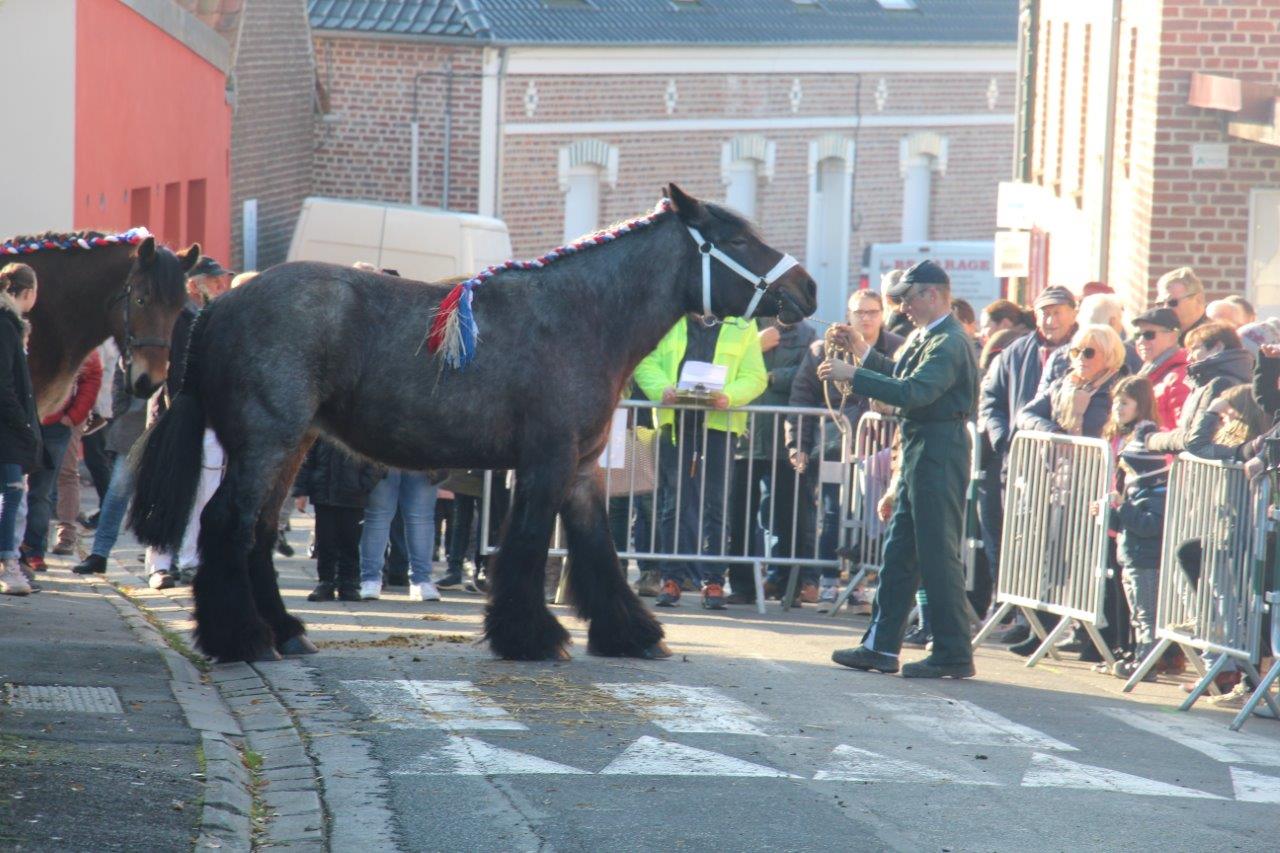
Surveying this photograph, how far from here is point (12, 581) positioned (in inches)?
453

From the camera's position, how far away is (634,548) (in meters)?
12.9

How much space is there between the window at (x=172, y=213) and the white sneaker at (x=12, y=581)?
11453 millimetres

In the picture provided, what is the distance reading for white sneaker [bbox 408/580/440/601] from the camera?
1247 centimetres

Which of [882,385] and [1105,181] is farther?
[1105,181]

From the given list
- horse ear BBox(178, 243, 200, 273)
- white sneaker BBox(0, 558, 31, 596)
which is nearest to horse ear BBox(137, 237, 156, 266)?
horse ear BBox(178, 243, 200, 273)

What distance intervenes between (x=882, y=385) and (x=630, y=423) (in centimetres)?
309

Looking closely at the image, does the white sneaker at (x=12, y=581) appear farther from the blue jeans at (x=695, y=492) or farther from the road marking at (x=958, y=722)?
the road marking at (x=958, y=722)

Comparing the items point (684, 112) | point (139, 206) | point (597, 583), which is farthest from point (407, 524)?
point (684, 112)

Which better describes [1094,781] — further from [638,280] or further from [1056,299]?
[1056,299]

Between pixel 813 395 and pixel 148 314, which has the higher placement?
pixel 148 314

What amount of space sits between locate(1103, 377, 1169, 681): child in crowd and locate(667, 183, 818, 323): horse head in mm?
1873

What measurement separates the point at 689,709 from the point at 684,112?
30123 millimetres

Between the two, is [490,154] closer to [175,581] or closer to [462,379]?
[175,581]

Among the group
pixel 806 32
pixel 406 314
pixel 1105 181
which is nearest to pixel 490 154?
pixel 806 32
